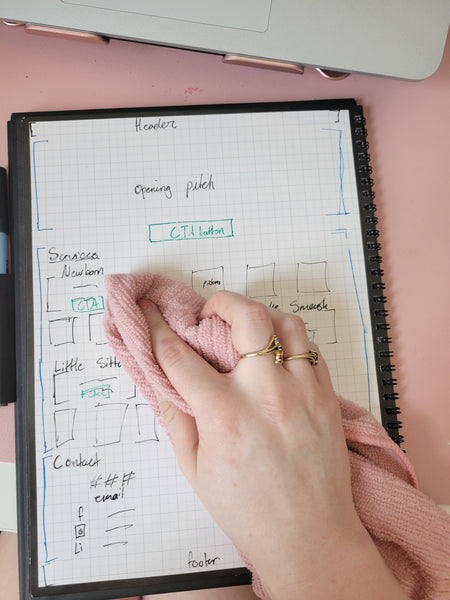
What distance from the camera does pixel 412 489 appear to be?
0.58m

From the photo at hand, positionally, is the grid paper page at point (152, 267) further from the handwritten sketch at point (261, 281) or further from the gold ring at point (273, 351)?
the gold ring at point (273, 351)


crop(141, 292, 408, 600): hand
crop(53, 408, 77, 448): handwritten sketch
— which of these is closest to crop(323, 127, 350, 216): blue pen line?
crop(141, 292, 408, 600): hand

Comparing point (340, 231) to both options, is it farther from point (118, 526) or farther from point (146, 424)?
point (118, 526)

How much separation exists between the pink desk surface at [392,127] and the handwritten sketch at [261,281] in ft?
0.65

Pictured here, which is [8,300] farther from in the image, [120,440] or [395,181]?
[395,181]

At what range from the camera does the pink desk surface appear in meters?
0.73

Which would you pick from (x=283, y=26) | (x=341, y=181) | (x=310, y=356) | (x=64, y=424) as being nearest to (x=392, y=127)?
(x=341, y=181)

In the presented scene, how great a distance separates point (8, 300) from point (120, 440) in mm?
274

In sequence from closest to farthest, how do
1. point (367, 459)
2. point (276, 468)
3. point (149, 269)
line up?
point (276, 468), point (367, 459), point (149, 269)

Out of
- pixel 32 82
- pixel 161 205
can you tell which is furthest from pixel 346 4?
pixel 32 82

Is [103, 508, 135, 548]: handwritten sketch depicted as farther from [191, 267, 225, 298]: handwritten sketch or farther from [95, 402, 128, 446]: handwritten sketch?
[191, 267, 225, 298]: handwritten sketch

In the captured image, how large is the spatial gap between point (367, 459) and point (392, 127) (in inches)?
21.5

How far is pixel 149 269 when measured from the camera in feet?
2.29

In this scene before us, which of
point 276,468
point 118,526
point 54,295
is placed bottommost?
point 118,526
